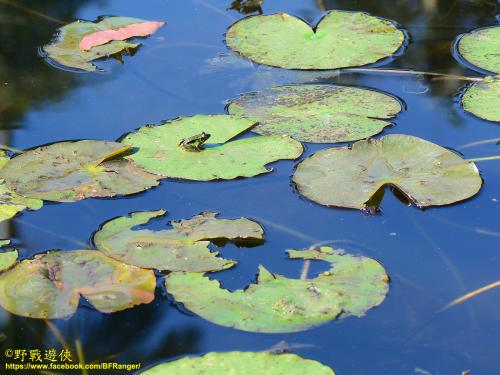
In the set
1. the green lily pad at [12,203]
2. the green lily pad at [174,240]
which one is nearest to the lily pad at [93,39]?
the green lily pad at [12,203]

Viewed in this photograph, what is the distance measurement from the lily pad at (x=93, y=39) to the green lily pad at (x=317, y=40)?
1.44 feet

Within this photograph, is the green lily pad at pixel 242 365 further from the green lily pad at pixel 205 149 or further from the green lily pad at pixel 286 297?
the green lily pad at pixel 205 149

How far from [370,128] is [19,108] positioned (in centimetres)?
134

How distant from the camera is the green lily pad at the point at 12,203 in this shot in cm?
253

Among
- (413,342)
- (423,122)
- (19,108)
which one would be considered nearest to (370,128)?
(423,122)

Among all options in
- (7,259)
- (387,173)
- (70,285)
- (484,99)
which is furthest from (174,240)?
(484,99)

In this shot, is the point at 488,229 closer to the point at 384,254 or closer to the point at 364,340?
A: the point at 384,254

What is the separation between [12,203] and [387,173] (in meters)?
1.19

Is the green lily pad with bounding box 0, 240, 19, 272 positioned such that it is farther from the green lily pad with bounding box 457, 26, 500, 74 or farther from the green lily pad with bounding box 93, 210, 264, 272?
the green lily pad with bounding box 457, 26, 500, 74

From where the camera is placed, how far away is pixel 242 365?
6.28 ft

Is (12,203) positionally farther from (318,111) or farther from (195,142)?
(318,111)

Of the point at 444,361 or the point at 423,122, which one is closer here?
the point at 444,361

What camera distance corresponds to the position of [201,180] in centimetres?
267

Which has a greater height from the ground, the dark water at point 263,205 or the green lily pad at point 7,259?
the dark water at point 263,205
